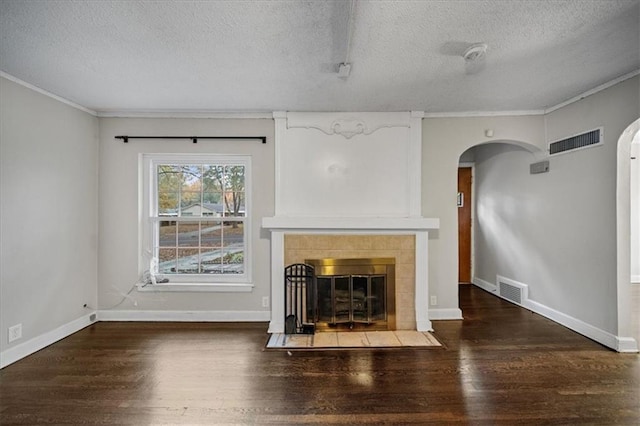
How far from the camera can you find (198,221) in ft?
12.3

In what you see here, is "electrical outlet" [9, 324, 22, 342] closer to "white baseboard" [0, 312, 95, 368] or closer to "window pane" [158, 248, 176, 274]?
"white baseboard" [0, 312, 95, 368]

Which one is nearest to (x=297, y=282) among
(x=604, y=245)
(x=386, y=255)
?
(x=386, y=255)

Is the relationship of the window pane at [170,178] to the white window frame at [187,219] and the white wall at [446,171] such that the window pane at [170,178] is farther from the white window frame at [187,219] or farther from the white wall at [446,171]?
the white wall at [446,171]

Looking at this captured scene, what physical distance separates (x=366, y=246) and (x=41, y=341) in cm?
326

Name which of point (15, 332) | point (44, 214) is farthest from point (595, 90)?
point (15, 332)

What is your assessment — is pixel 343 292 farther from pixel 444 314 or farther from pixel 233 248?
pixel 233 248

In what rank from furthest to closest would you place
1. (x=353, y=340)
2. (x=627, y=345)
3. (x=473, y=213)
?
(x=473, y=213)
(x=353, y=340)
(x=627, y=345)

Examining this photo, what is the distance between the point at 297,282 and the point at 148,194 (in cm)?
205

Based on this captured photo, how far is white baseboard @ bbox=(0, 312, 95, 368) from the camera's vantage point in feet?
8.57

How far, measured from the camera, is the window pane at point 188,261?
3754 mm

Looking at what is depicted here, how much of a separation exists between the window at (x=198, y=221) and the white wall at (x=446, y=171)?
2.18m

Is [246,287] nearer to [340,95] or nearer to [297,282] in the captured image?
[297,282]

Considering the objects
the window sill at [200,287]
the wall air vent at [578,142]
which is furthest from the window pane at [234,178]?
the wall air vent at [578,142]

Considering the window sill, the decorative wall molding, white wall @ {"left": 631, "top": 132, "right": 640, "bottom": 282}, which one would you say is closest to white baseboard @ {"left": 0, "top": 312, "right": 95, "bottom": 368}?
the window sill
